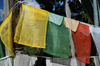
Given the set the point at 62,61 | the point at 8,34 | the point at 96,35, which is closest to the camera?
the point at 96,35

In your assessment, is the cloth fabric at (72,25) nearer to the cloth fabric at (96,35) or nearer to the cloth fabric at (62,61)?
the cloth fabric at (96,35)

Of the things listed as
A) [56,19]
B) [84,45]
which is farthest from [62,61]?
[56,19]

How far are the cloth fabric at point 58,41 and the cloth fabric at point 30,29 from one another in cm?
14

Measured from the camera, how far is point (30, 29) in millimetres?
2580

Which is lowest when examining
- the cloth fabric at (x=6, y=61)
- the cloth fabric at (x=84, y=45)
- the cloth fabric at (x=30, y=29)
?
the cloth fabric at (x=6, y=61)

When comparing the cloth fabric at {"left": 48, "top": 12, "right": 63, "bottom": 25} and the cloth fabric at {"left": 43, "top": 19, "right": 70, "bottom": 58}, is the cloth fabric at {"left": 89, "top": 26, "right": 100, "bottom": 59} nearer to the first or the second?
the cloth fabric at {"left": 43, "top": 19, "right": 70, "bottom": 58}

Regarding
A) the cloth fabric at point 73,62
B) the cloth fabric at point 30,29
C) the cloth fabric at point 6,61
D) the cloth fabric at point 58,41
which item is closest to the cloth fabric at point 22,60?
the cloth fabric at point 6,61

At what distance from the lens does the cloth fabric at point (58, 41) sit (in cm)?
255

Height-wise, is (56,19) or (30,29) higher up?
(56,19)

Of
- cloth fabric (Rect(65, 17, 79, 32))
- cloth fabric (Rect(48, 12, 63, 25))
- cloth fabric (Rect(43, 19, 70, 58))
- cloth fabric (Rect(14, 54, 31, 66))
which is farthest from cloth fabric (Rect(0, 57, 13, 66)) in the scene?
cloth fabric (Rect(65, 17, 79, 32))

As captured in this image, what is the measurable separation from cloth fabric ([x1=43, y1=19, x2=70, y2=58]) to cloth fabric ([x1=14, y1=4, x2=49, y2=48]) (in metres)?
0.14

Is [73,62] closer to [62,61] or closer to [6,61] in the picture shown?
[62,61]

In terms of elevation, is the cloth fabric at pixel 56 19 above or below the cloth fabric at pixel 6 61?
above

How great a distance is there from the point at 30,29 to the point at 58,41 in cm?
61
